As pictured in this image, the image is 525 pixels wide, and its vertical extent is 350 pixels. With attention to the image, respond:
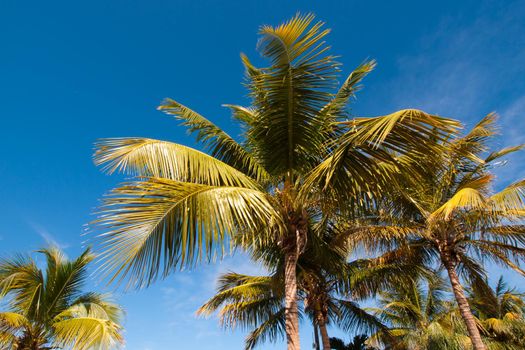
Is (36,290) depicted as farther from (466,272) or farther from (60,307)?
(466,272)

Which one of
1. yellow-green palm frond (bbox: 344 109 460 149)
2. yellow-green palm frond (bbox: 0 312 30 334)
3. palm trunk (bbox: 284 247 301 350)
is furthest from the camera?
yellow-green palm frond (bbox: 0 312 30 334)

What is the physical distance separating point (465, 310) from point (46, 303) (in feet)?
36.3

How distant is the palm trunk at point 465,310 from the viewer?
31.6ft

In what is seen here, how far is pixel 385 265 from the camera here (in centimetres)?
1142

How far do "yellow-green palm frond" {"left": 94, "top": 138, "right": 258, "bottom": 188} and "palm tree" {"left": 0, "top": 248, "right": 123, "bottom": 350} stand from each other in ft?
15.0

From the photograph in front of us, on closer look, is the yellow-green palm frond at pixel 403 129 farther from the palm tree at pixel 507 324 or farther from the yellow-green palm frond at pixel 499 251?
the palm tree at pixel 507 324

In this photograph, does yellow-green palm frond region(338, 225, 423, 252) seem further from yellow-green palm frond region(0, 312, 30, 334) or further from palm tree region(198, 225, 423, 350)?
yellow-green palm frond region(0, 312, 30, 334)

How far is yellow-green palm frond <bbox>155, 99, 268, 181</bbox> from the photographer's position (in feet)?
25.0

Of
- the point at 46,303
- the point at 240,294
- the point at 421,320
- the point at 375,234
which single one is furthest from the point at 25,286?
the point at 421,320

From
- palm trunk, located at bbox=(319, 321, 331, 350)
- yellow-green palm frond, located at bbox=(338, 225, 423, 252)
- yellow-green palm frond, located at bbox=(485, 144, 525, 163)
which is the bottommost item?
palm trunk, located at bbox=(319, 321, 331, 350)

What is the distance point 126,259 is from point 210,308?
849cm

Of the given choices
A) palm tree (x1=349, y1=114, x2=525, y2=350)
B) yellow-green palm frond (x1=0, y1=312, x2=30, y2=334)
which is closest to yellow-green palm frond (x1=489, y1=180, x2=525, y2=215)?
palm tree (x1=349, y1=114, x2=525, y2=350)

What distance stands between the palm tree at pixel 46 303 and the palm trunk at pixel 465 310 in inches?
337

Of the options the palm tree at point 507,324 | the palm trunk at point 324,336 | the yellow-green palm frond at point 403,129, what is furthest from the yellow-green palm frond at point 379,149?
the palm tree at point 507,324
